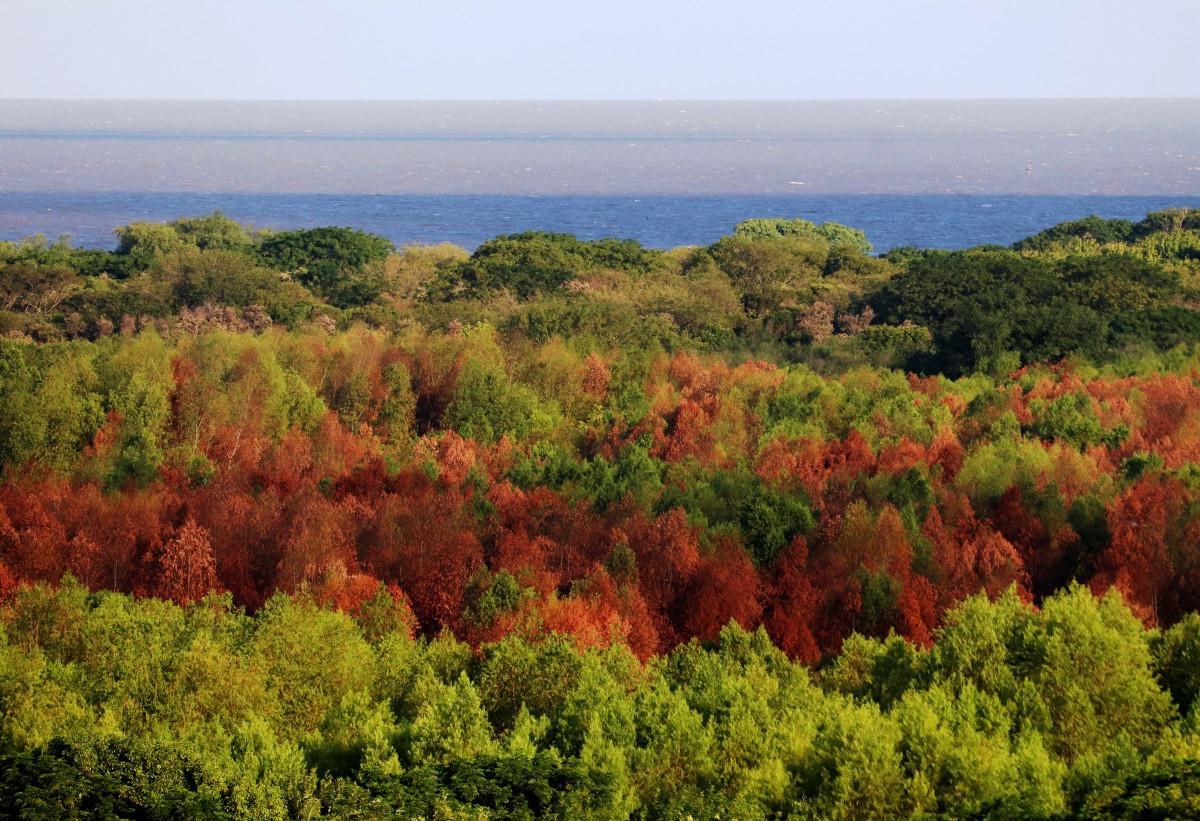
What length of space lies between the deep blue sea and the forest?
8571cm

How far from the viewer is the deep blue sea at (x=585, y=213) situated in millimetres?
153000

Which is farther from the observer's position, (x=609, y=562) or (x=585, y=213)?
(x=585, y=213)

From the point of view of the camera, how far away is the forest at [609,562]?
66.4 feet

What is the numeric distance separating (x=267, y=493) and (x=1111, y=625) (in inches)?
842

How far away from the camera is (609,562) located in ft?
107

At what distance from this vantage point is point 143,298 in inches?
2778

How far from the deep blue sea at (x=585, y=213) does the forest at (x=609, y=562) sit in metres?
85.7

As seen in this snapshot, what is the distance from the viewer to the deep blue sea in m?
153

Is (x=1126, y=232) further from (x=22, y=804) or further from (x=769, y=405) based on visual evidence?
(x=22, y=804)

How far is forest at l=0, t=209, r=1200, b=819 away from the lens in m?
20.2

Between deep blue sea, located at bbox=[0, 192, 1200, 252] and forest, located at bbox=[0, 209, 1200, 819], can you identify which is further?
deep blue sea, located at bbox=[0, 192, 1200, 252]

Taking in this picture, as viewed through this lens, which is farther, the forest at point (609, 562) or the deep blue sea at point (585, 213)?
the deep blue sea at point (585, 213)

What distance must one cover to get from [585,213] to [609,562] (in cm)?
14712

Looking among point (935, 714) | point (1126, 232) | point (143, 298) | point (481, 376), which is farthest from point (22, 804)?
point (1126, 232)
